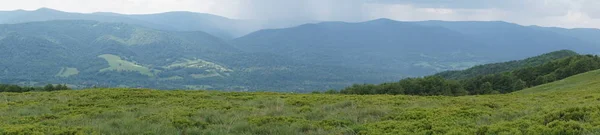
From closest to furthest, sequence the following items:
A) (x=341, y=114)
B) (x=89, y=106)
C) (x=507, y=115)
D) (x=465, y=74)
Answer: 1. (x=507, y=115)
2. (x=341, y=114)
3. (x=89, y=106)
4. (x=465, y=74)

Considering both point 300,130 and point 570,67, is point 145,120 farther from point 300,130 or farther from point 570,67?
point 570,67

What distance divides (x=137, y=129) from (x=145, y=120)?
1.83 metres

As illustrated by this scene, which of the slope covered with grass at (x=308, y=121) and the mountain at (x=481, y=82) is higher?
the mountain at (x=481, y=82)

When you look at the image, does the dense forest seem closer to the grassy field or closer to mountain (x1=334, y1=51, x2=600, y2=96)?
mountain (x1=334, y1=51, x2=600, y2=96)

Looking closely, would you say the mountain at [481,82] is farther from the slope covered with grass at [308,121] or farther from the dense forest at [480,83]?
the slope covered with grass at [308,121]

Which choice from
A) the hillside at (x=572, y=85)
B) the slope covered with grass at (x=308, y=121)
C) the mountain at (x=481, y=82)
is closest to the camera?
the slope covered with grass at (x=308, y=121)

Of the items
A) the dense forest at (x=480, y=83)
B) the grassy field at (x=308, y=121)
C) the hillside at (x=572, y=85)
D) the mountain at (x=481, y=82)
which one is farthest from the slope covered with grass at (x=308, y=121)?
the mountain at (x=481, y=82)

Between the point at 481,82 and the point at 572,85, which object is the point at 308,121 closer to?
the point at 572,85

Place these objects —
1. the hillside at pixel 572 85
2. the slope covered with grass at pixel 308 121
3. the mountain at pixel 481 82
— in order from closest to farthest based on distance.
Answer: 1. the slope covered with grass at pixel 308 121
2. the hillside at pixel 572 85
3. the mountain at pixel 481 82

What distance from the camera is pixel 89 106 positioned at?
1789cm

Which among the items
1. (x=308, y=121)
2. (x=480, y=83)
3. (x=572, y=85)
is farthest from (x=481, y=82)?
(x=308, y=121)

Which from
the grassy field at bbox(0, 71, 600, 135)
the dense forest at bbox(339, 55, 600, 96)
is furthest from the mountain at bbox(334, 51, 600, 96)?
the grassy field at bbox(0, 71, 600, 135)

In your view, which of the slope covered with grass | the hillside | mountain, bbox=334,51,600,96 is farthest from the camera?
mountain, bbox=334,51,600,96

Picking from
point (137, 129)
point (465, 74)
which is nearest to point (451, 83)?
point (137, 129)
